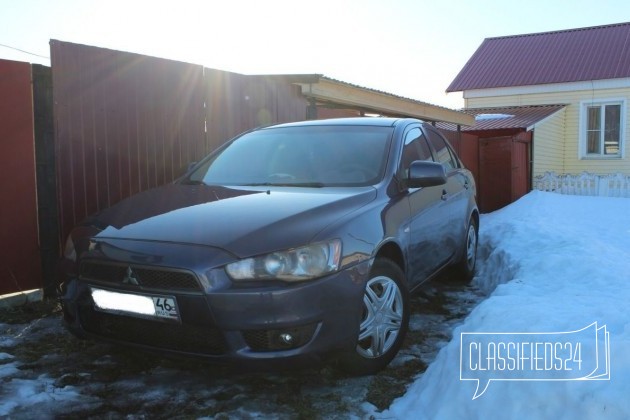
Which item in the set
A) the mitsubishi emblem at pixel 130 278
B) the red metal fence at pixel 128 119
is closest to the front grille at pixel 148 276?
the mitsubishi emblem at pixel 130 278

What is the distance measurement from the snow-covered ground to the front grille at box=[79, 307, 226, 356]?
36 centimetres

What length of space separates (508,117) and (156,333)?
16.3 meters

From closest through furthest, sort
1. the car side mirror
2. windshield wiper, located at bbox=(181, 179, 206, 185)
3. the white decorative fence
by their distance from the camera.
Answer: the car side mirror, windshield wiper, located at bbox=(181, 179, 206, 185), the white decorative fence

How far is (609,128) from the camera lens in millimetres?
19219

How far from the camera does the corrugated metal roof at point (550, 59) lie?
741 inches

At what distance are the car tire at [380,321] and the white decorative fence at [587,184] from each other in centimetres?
1307

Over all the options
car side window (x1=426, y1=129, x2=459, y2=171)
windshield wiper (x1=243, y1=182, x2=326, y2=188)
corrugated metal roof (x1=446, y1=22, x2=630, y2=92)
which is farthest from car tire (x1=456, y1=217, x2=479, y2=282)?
corrugated metal roof (x1=446, y1=22, x2=630, y2=92)

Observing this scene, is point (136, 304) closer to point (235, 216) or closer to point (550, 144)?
point (235, 216)

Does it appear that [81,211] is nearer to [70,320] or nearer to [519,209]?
[70,320]

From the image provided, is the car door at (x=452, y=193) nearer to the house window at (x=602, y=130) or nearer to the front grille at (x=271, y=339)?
the front grille at (x=271, y=339)

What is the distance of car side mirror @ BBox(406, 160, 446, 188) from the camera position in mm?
3869

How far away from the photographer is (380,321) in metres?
3.34

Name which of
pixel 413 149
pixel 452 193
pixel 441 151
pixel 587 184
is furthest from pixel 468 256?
pixel 587 184

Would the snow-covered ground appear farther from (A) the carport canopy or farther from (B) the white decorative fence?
(B) the white decorative fence
